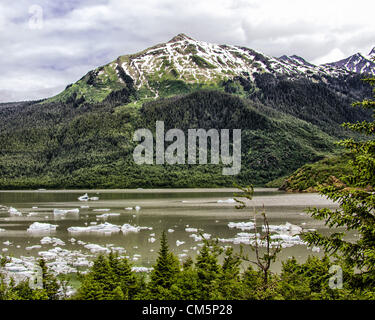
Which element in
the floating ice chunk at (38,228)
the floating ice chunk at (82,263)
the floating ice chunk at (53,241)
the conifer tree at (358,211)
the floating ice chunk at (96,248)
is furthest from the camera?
the floating ice chunk at (38,228)

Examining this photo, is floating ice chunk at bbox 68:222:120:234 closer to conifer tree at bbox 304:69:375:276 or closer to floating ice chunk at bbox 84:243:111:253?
floating ice chunk at bbox 84:243:111:253

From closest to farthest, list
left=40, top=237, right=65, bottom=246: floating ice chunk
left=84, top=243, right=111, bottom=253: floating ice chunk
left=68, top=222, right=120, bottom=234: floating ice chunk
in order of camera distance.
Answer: left=84, top=243, right=111, bottom=253: floating ice chunk → left=40, top=237, right=65, bottom=246: floating ice chunk → left=68, top=222, right=120, bottom=234: floating ice chunk

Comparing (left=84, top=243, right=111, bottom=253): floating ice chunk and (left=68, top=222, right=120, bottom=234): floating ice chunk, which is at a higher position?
(left=68, top=222, right=120, bottom=234): floating ice chunk

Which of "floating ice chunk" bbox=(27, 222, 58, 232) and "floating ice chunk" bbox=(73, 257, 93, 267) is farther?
"floating ice chunk" bbox=(27, 222, 58, 232)

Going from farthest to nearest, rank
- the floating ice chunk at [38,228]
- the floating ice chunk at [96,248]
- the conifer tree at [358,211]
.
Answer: the floating ice chunk at [38,228]
the floating ice chunk at [96,248]
the conifer tree at [358,211]

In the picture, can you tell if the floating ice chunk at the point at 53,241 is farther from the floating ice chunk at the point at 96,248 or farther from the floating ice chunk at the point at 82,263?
the floating ice chunk at the point at 82,263

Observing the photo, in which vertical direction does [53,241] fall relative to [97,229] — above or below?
below

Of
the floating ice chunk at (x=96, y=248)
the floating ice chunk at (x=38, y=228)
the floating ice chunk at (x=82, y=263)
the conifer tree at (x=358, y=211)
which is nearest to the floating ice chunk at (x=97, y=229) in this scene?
the floating ice chunk at (x=38, y=228)

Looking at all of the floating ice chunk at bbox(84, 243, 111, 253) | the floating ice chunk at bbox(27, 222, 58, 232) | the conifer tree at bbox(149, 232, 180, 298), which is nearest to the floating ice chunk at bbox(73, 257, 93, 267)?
the floating ice chunk at bbox(84, 243, 111, 253)

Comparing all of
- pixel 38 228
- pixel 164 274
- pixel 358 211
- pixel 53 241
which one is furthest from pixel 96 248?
pixel 358 211

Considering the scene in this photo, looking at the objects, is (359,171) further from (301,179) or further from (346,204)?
(301,179)

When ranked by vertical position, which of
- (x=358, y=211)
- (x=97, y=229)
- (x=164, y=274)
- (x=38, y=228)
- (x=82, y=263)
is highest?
(x=358, y=211)

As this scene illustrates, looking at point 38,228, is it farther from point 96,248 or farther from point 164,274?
point 164,274
